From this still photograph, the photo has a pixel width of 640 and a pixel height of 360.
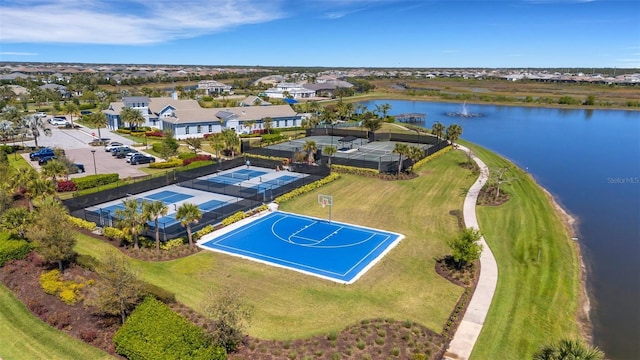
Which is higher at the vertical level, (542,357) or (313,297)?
(542,357)

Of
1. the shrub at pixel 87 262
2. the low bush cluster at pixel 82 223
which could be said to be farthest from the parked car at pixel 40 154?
the shrub at pixel 87 262

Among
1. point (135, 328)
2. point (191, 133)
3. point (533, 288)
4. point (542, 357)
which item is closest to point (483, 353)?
point (542, 357)

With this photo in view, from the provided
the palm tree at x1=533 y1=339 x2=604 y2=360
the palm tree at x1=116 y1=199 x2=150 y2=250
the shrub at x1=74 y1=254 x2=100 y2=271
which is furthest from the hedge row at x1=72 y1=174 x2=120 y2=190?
the palm tree at x1=533 y1=339 x2=604 y2=360

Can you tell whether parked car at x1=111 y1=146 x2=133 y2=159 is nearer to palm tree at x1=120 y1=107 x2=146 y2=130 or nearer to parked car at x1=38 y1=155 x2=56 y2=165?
parked car at x1=38 y1=155 x2=56 y2=165

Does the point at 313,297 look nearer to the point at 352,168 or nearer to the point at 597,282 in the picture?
the point at 597,282

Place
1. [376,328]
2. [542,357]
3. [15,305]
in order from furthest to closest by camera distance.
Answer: [15,305] → [376,328] → [542,357]

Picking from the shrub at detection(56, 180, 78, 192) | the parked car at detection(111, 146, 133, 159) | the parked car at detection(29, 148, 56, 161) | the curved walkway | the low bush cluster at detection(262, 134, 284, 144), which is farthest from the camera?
the low bush cluster at detection(262, 134, 284, 144)
